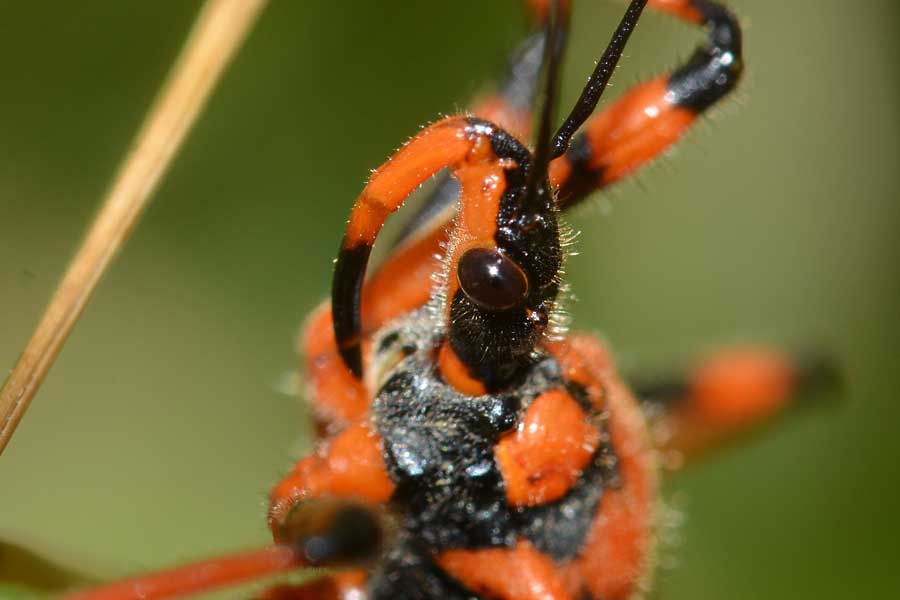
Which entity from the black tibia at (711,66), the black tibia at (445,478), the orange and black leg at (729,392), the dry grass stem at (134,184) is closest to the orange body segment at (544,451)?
the black tibia at (445,478)

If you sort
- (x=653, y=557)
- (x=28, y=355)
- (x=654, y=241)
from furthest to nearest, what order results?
(x=654, y=241)
(x=653, y=557)
(x=28, y=355)

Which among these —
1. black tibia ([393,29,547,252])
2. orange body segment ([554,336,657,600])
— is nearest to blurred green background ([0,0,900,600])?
black tibia ([393,29,547,252])

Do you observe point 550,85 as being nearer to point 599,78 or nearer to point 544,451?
point 599,78

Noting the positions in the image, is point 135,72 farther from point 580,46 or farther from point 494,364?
point 494,364

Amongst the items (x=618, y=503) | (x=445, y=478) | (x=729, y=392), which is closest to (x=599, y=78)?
(x=445, y=478)

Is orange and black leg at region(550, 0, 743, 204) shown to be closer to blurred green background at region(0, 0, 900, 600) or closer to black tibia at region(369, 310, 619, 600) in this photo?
black tibia at region(369, 310, 619, 600)

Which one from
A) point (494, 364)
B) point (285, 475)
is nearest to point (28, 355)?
point (285, 475)

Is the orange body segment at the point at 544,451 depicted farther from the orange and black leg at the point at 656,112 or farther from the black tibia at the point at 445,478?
the orange and black leg at the point at 656,112

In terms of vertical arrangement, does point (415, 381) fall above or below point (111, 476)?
below
